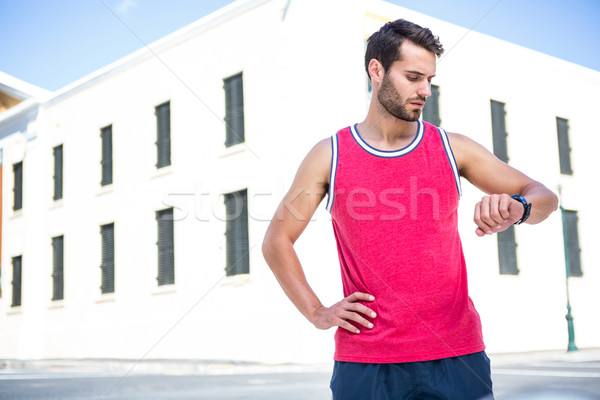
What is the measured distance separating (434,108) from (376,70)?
16.2 m

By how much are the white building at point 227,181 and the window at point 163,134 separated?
0.17ft

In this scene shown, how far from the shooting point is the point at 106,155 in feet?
67.9

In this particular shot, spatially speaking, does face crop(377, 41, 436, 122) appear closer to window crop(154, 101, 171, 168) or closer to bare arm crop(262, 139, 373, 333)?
bare arm crop(262, 139, 373, 333)

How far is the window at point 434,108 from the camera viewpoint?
1778cm

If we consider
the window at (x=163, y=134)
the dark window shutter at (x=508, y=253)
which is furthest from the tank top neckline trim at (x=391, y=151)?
the dark window shutter at (x=508, y=253)

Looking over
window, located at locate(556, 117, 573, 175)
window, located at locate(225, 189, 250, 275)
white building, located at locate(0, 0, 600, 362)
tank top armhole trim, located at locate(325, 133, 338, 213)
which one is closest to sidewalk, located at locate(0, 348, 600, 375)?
white building, located at locate(0, 0, 600, 362)

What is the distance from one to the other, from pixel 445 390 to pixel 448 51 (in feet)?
54.1

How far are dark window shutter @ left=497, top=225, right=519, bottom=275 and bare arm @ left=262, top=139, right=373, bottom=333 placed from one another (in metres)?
17.4

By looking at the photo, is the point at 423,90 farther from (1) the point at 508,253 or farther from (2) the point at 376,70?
(1) the point at 508,253

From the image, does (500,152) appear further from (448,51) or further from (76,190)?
(76,190)

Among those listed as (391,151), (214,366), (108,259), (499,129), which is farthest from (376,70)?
(108,259)

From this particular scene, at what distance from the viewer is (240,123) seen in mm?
16703

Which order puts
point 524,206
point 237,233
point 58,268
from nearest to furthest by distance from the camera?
1. point 524,206
2. point 237,233
3. point 58,268

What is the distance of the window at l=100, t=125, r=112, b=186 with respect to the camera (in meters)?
20.6
